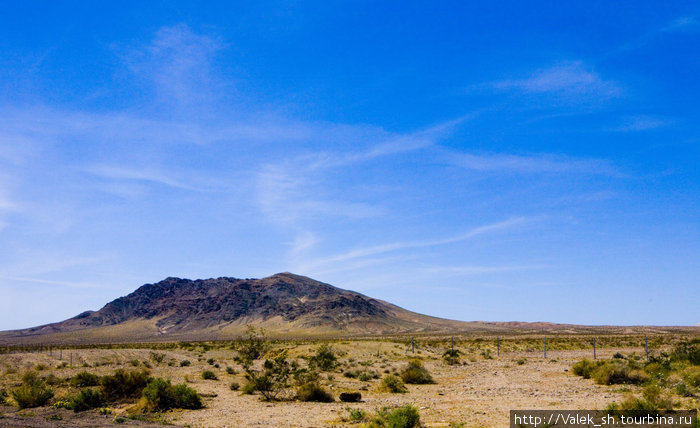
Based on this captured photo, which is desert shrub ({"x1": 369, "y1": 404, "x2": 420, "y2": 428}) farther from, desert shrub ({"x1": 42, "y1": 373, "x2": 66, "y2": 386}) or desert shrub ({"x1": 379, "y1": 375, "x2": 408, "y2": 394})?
desert shrub ({"x1": 42, "y1": 373, "x2": 66, "y2": 386})

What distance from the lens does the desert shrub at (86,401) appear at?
20.6 m

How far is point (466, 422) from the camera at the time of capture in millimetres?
15430

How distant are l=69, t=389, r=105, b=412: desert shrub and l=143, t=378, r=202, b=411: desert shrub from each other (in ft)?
8.16

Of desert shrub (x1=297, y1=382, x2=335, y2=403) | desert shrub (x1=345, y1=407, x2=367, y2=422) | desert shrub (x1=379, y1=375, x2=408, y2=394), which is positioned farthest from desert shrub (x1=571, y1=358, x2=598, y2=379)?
desert shrub (x1=345, y1=407, x2=367, y2=422)

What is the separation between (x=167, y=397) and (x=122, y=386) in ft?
11.9

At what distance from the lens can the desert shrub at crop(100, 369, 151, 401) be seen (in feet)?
74.3

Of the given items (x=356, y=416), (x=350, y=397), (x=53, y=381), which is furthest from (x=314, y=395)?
(x=53, y=381)

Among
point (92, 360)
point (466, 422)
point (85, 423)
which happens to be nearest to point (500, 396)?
point (466, 422)

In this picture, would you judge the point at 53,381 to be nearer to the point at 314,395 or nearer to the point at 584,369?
the point at 314,395

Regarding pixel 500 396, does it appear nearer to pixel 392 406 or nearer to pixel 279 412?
pixel 392 406

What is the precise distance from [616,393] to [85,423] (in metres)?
20.0

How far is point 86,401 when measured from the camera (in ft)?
68.9

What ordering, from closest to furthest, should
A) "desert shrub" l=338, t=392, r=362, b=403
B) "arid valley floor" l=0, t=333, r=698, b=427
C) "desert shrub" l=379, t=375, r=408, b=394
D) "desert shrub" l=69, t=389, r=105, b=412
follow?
1. "arid valley floor" l=0, t=333, r=698, b=427
2. "desert shrub" l=69, t=389, r=105, b=412
3. "desert shrub" l=338, t=392, r=362, b=403
4. "desert shrub" l=379, t=375, r=408, b=394

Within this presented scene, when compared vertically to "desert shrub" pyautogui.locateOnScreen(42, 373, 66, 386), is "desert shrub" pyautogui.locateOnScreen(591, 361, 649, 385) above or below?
above
